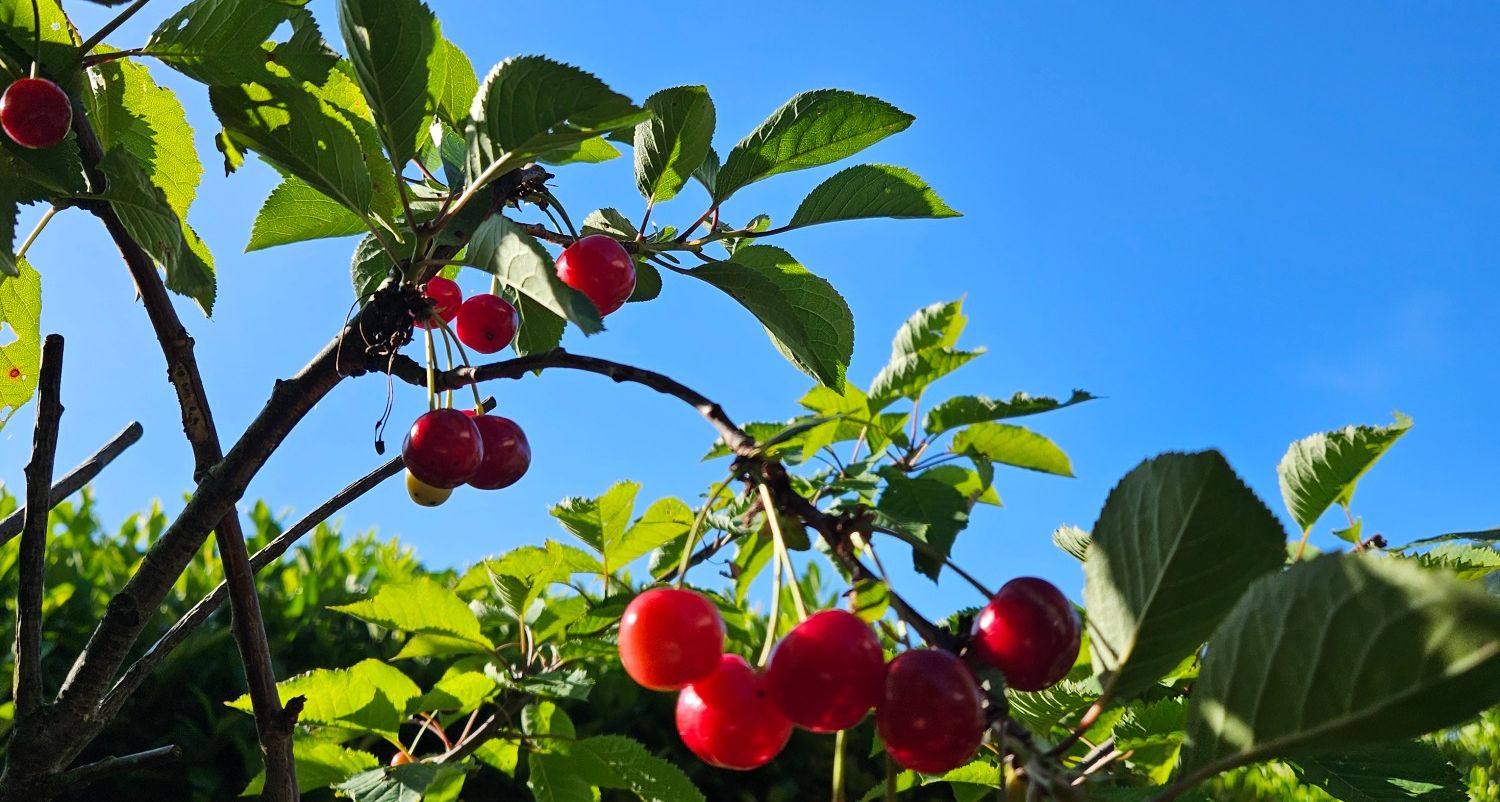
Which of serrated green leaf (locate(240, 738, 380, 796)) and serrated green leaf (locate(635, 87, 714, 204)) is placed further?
serrated green leaf (locate(240, 738, 380, 796))

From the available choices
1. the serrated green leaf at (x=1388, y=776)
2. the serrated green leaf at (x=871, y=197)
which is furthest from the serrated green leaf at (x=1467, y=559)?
the serrated green leaf at (x=871, y=197)

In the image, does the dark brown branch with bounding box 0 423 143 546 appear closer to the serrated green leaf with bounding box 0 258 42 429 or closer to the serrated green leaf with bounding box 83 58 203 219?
the serrated green leaf with bounding box 0 258 42 429

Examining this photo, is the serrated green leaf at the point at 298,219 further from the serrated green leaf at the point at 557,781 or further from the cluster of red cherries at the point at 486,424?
the serrated green leaf at the point at 557,781

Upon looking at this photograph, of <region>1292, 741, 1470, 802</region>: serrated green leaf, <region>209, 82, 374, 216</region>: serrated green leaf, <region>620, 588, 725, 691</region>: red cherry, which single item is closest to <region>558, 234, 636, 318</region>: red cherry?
<region>209, 82, 374, 216</region>: serrated green leaf

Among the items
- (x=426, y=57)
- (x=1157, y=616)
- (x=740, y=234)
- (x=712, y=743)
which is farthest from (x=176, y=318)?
(x=1157, y=616)

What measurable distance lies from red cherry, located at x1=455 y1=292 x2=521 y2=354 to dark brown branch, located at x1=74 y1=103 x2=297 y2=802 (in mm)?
354

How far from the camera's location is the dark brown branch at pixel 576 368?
0.77 metres

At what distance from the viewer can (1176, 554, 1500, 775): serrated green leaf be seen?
0.52m

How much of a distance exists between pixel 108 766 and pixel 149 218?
2.14 ft

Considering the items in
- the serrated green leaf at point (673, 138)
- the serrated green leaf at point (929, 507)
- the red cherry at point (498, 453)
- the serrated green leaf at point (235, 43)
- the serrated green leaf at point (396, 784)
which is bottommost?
the serrated green leaf at point (396, 784)

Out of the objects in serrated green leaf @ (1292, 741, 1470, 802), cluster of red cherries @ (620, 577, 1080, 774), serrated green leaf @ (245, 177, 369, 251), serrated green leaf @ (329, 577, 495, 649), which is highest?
serrated green leaf @ (245, 177, 369, 251)

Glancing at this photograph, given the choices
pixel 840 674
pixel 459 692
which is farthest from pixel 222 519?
pixel 840 674

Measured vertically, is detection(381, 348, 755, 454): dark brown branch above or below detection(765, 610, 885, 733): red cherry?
above

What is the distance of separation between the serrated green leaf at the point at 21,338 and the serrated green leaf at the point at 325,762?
2.38ft
